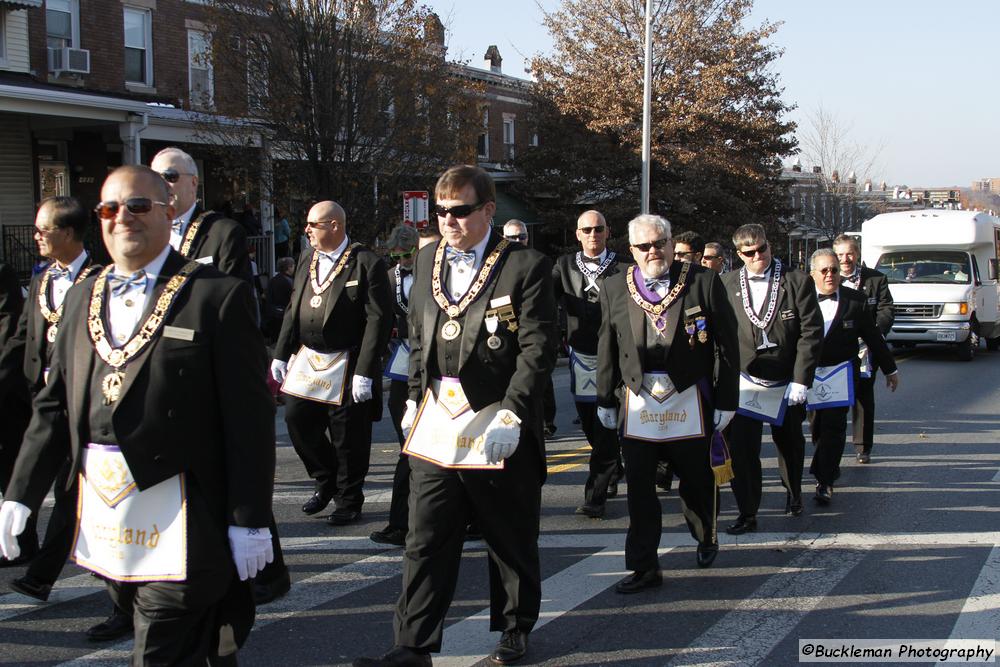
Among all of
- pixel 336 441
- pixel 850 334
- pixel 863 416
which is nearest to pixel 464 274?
pixel 336 441

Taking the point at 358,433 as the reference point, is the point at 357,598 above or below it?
below

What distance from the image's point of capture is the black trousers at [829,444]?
7.84 m

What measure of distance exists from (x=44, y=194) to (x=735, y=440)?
18.2 m

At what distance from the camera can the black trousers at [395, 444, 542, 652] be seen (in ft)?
14.2

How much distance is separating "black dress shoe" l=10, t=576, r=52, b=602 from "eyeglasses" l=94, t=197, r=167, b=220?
2887mm

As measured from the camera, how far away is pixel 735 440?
6.94 m

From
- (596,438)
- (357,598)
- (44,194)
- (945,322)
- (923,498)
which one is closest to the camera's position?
(357,598)

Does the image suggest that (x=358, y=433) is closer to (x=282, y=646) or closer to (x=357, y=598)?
(x=357, y=598)

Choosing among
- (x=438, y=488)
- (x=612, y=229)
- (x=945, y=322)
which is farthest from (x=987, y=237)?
(x=438, y=488)

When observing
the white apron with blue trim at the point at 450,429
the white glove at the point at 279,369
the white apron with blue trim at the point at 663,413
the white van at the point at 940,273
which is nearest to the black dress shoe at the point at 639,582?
the white apron with blue trim at the point at 663,413

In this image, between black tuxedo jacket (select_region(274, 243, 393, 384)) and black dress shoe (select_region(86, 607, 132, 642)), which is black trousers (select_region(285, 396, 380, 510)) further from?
black dress shoe (select_region(86, 607, 132, 642))

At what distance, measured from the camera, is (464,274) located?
4641mm

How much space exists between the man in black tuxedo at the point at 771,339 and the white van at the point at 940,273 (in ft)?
44.8

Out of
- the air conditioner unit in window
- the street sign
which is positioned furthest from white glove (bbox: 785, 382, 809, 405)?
the air conditioner unit in window
